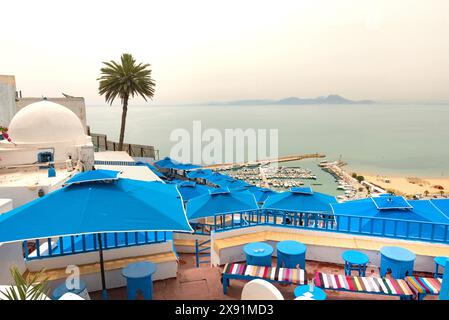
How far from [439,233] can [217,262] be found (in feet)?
17.8

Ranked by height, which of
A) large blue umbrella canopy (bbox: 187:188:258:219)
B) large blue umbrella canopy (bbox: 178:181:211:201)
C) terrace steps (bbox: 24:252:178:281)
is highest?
large blue umbrella canopy (bbox: 187:188:258:219)

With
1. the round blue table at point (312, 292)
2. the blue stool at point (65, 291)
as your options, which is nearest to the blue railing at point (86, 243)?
the blue stool at point (65, 291)

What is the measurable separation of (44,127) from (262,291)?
18.8m

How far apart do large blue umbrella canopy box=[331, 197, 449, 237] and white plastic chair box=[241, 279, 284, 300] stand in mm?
4684

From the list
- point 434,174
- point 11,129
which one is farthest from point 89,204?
point 434,174

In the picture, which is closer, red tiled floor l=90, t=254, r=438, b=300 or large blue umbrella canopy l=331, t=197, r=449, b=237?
red tiled floor l=90, t=254, r=438, b=300

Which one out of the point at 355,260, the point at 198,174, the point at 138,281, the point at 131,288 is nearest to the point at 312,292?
the point at 355,260

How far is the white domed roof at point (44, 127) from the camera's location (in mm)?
17594

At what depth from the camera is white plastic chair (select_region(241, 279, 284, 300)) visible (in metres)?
3.15

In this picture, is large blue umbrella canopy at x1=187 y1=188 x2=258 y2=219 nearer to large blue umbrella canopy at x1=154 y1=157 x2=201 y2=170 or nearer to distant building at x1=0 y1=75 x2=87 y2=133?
large blue umbrella canopy at x1=154 y1=157 x2=201 y2=170

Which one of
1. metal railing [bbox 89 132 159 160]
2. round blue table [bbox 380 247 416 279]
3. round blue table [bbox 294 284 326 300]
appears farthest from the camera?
metal railing [bbox 89 132 159 160]

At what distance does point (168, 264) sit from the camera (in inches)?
248

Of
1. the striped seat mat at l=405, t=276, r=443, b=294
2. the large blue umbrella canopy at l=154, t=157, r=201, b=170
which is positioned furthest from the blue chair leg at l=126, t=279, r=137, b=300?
the large blue umbrella canopy at l=154, t=157, r=201, b=170
